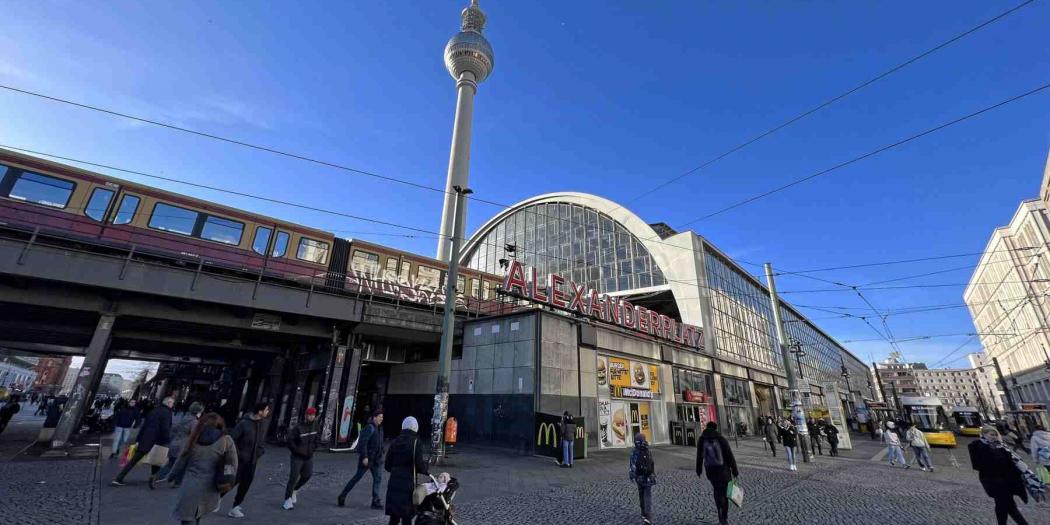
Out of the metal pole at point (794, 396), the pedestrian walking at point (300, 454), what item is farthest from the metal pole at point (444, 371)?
the metal pole at point (794, 396)

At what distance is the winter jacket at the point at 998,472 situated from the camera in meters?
6.47

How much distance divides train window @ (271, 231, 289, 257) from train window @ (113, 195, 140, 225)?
5001 mm

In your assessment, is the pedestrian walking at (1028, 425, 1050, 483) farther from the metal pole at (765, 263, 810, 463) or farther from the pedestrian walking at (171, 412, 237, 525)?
the pedestrian walking at (171, 412, 237, 525)

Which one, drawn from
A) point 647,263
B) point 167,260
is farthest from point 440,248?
point 167,260

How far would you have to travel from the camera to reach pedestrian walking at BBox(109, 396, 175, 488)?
29.6ft

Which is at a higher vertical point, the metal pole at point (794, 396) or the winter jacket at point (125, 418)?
the metal pole at point (794, 396)

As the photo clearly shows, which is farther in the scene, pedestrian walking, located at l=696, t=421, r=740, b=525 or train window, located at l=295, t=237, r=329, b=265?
train window, located at l=295, t=237, r=329, b=265

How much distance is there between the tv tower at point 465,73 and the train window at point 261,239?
3197cm

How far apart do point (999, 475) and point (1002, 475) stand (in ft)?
0.11

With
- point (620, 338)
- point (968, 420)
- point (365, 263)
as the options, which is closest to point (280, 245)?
point (365, 263)

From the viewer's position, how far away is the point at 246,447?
695 cm

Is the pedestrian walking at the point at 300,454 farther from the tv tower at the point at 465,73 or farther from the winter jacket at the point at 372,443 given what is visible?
the tv tower at the point at 465,73

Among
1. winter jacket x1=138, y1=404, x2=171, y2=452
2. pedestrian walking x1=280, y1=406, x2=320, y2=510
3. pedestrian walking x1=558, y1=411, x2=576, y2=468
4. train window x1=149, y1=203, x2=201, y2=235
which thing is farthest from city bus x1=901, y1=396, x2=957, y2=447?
train window x1=149, y1=203, x2=201, y2=235

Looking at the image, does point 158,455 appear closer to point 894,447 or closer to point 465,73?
point 894,447
